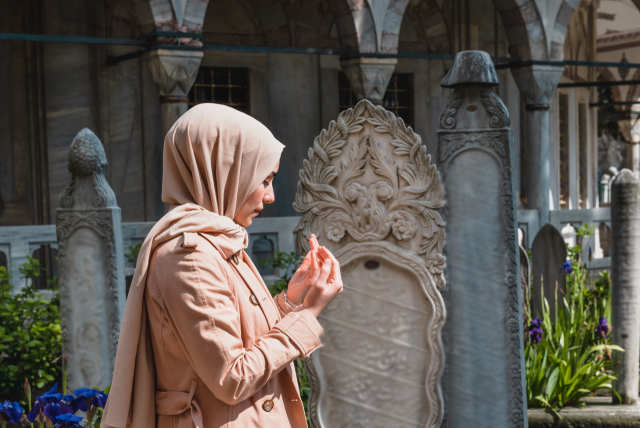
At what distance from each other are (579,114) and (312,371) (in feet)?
45.0

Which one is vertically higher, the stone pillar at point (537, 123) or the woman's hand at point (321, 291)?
the stone pillar at point (537, 123)

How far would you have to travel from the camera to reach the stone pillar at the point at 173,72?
8.27 m

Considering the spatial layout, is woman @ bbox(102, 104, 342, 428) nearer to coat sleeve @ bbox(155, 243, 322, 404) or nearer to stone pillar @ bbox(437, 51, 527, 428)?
coat sleeve @ bbox(155, 243, 322, 404)

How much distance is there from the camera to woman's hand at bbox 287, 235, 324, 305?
6.64ft

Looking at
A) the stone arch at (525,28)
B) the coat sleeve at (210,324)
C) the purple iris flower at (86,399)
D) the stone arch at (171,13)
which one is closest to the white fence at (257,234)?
the stone arch at (171,13)

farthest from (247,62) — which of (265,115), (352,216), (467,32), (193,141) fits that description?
(193,141)

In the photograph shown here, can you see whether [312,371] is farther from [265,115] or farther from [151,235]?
[265,115]

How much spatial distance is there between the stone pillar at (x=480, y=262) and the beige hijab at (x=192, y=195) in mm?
2006

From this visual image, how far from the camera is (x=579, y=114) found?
15.9 m

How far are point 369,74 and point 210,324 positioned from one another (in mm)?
8100

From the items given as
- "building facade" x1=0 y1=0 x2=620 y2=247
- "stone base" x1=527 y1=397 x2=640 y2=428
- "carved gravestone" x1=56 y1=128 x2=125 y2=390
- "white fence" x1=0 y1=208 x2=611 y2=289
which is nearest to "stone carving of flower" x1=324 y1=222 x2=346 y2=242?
"carved gravestone" x1=56 y1=128 x2=125 y2=390

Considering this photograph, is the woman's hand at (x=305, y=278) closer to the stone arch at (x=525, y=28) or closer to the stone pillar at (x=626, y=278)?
the stone pillar at (x=626, y=278)

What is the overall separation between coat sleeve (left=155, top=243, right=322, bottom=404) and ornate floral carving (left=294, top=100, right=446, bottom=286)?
5.59 ft

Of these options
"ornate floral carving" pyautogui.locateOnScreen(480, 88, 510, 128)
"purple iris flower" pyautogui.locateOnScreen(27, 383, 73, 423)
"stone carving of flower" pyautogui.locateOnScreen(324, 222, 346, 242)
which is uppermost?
"ornate floral carving" pyautogui.locateOnScreen(480, 88, 510, 128)
